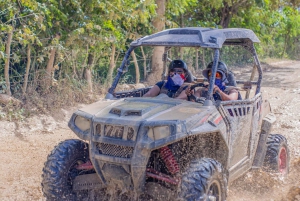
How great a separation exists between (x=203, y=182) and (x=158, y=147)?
48 centimetres

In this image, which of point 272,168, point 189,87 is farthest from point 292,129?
point 189,87

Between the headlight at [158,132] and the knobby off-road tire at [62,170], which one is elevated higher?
the headlight at [158,132]

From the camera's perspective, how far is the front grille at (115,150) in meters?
3.99

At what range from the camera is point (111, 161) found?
4.02 m

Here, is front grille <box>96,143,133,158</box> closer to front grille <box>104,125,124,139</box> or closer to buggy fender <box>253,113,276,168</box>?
front grille <box>104,125,124,139</box>

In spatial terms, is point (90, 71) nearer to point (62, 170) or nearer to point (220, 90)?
point (220, 90)

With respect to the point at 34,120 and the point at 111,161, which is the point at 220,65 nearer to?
the point at 111,161

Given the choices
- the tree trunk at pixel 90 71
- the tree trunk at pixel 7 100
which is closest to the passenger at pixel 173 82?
the tree trunk at pixel 7 100

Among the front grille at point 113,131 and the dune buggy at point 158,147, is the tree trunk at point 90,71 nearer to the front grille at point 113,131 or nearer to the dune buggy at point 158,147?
the dune buggy at point 158,147

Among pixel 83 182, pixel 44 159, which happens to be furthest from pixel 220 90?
pixel 44 159

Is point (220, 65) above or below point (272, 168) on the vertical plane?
above

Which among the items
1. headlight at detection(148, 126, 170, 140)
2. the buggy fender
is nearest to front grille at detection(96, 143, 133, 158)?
headlight at detection(148, 126, 170, 140)

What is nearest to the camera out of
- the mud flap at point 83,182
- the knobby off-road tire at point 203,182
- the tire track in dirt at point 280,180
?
the knobby off-road tire at point 203,182

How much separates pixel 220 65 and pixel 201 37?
1.00m
